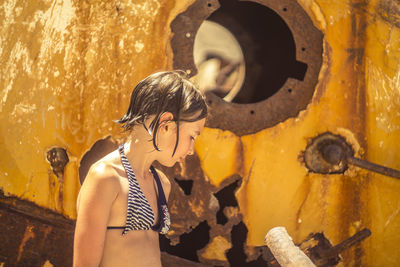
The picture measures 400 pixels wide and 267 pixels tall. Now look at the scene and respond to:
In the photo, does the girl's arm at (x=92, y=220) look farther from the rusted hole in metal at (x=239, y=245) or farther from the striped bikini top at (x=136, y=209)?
the rusted hole in metal at (x=239, y=245)

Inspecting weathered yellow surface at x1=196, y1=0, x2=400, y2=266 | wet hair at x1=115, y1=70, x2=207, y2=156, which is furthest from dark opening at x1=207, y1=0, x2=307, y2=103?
wet hair at x1=115, y1=70, x2=207, y2=156

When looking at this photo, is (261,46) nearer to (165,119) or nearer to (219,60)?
(219,60)

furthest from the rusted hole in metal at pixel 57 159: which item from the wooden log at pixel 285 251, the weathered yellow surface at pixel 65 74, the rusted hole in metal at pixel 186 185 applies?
the wooden log at pixel 285 251

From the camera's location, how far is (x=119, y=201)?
1058 mm

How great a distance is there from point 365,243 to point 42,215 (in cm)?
132

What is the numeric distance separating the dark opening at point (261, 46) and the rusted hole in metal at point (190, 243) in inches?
27.7

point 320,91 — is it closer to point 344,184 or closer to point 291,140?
point 291,140

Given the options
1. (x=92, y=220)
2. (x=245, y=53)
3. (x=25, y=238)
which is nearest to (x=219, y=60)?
(x=245, y=53)

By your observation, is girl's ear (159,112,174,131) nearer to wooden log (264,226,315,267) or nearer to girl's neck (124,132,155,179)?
girl's neck (124,132,155,179)

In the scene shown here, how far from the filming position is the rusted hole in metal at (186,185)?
1661 millimetres

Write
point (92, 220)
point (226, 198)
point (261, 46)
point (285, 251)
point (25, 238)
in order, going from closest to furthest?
point (92, 220)
point (285, 251)
point (25, 238)
point (226, 198)
point (261, 46)

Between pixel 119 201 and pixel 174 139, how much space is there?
0.74ft

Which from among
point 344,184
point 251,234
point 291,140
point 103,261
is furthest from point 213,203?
point 103,261

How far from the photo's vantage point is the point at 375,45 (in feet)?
5.59
